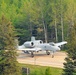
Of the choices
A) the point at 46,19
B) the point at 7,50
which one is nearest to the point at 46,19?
the point at 46,19

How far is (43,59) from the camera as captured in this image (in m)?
48.6

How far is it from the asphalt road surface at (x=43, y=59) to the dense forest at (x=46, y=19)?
23.5 feet

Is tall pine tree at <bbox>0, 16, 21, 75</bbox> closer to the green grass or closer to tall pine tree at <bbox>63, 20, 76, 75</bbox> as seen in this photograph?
the green grass

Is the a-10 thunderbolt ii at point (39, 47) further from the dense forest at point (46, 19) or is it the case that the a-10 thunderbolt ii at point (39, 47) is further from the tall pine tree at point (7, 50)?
the tall pine tree at point (7, 50)

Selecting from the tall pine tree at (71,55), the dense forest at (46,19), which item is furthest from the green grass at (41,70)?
the dense forest at (46,19)

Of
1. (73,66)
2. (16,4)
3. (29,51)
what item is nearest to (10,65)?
(73,66)

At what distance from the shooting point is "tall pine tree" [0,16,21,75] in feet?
108

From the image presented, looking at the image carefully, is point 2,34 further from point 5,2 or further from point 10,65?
point 5,2

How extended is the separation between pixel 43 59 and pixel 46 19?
44.8 ft

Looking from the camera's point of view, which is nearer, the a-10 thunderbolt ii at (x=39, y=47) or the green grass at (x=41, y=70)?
the green grass at (x=41, y=70)

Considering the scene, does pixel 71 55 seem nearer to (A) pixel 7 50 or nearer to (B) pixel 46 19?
(A) pixel 7 50

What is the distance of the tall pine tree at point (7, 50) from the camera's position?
32906 mm

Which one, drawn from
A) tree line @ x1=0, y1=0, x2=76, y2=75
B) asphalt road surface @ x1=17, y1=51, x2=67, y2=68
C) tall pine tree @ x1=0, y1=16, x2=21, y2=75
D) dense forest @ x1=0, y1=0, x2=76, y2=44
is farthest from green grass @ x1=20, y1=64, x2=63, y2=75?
dense forest @ x1=0, y1=0, x2=76, y2=44

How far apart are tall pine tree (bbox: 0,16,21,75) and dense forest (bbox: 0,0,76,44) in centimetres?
2459
